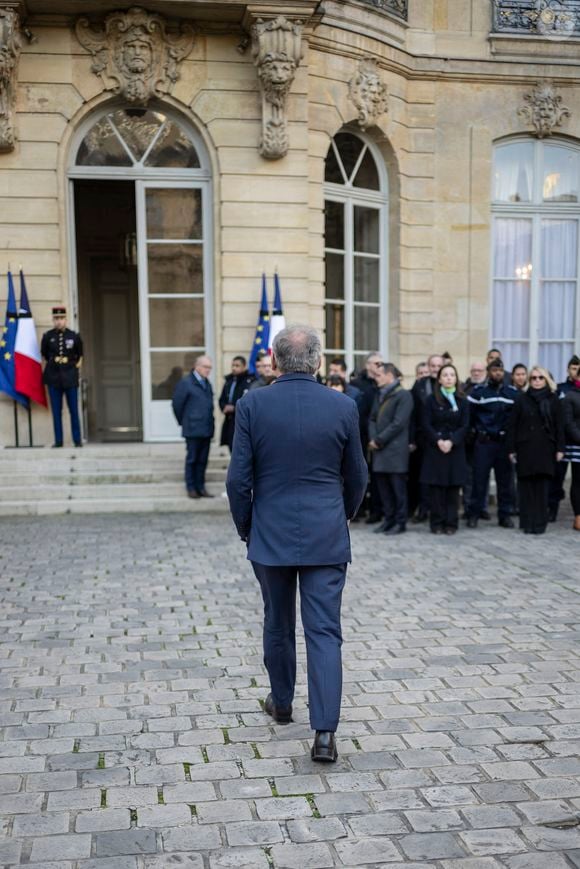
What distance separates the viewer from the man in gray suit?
31.1 feet

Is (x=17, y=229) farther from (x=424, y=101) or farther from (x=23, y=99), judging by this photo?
(x=424, y=101)

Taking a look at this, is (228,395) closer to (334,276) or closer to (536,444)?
(334,276)

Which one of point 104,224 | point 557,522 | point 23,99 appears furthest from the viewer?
point 104,224

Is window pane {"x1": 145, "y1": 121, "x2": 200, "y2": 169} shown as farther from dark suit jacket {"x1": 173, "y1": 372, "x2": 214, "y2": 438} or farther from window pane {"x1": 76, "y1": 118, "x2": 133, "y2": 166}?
dark suit jacket {"x1": 173, "y1": 372, "x2": 214, "y2": 438}

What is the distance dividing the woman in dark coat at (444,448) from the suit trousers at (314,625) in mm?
5396

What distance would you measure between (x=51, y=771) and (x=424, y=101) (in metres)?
11.7

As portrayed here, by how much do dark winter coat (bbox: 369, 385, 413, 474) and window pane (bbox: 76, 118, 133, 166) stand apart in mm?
5237

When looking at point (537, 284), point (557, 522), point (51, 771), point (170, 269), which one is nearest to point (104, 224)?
point (170, 269)

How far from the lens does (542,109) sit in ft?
44.3

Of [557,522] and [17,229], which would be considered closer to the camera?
[557,522]

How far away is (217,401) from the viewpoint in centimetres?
1170

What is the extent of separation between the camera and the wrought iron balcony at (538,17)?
13.3 metres

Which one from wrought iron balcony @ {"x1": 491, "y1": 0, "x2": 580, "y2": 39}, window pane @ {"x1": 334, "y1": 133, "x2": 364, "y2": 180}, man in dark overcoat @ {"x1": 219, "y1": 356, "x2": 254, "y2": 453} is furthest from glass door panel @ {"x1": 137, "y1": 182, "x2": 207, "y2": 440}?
wrought iron balcony @ {"x1": 491, "y1": 0, "x2": 580, "y2": 39}

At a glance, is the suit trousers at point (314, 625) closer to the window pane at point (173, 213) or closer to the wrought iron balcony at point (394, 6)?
the window pane at point (173, 213)
